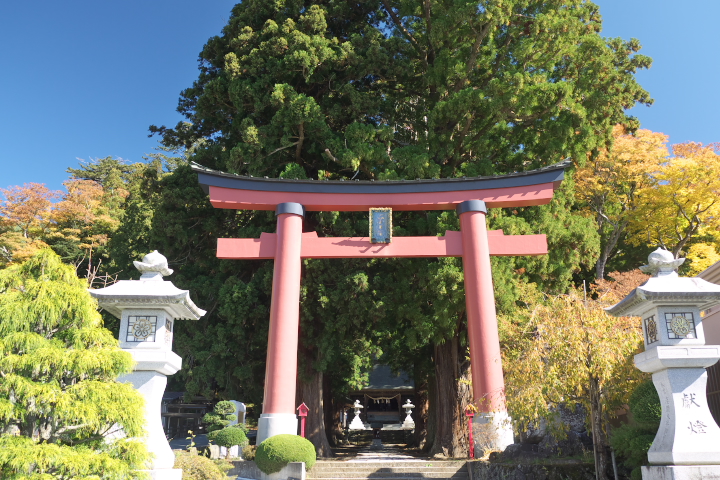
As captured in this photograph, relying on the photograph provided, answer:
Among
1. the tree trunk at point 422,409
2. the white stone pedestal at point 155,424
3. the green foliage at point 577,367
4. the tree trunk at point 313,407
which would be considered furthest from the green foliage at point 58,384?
the tree trunk at point 422,409

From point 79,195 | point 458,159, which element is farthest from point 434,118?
Result: point 79,195

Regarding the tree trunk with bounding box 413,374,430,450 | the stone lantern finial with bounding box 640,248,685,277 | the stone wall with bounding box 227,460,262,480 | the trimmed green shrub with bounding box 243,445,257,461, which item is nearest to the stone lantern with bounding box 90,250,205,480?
the stone wall with bounding box 227,460,262,480

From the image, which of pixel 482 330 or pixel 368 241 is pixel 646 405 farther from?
pixel 368 241

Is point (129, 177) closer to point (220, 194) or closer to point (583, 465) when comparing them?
point (220, 194)

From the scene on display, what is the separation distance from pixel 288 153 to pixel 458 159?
4265mm

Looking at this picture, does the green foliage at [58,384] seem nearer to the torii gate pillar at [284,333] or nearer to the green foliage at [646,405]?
the torii gate pillar at [284,333]

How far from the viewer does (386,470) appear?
1011cm

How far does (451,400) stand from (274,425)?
4.74 metres

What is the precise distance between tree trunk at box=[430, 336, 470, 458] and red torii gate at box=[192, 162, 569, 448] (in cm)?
251

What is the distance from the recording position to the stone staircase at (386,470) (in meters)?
9.88

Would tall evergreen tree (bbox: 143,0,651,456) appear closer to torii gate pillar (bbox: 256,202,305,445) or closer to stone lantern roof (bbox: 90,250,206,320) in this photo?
torii gate pillar (bbox: 256,202,305,445)

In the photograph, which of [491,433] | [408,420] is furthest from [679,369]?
[408,420]

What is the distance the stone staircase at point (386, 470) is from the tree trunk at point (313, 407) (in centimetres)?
208

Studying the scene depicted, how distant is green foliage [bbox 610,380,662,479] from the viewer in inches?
257
